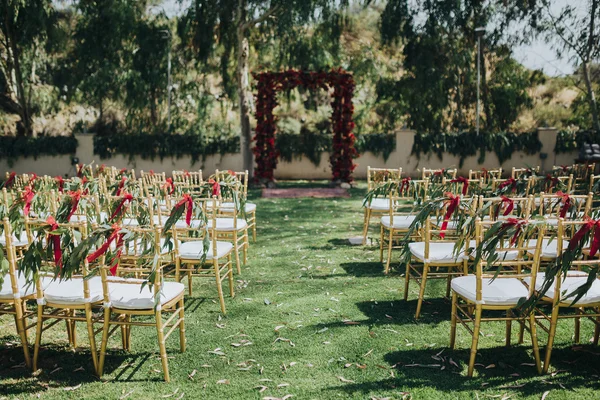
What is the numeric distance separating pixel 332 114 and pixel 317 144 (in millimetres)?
2112

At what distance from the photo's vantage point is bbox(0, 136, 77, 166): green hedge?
15445 millimetres

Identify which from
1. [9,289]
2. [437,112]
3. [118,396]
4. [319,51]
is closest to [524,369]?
[118,396]

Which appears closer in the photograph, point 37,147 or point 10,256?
point 10,256

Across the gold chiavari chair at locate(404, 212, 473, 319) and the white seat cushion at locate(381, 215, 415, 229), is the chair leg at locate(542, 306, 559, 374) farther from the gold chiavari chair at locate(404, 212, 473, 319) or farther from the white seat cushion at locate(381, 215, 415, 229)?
the white seat cushion at locate(381, 215, 415, 229)

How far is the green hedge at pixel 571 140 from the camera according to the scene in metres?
15.0

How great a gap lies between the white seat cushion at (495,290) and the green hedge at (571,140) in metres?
13.4

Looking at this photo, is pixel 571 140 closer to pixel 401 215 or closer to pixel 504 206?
pixel 401 215

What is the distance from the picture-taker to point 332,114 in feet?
43.2

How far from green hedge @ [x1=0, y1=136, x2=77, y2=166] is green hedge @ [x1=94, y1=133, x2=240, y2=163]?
861 millimetres

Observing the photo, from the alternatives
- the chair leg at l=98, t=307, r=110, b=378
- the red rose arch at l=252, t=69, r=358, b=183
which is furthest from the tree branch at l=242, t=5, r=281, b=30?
Result: the chair leg at l=98, t=307, r=110, b=378

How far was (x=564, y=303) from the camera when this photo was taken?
3246 millimetres

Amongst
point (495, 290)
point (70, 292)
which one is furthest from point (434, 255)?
point (70, 292)

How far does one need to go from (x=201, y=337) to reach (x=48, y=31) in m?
15.1

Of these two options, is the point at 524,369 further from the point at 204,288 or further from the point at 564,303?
the point at 204,288
